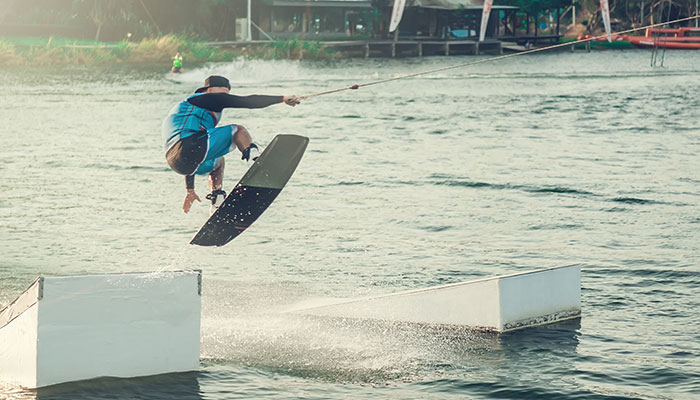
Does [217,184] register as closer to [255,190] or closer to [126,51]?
[255,190]

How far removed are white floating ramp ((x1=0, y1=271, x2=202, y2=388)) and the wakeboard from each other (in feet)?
9.98

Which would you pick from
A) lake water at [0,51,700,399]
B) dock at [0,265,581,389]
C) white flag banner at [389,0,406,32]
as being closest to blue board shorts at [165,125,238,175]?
dock at [0,265,581,389]

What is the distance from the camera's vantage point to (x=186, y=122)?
13664mm

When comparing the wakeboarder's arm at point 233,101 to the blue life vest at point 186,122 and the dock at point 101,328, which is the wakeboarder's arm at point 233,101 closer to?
the blue life vest at point 186,122

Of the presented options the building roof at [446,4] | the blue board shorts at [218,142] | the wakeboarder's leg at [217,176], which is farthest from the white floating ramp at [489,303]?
the building roof at [446,4]

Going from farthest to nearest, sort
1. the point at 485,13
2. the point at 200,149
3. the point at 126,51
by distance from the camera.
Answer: the point at 485,13
the point at 126,51
the point at 200,149

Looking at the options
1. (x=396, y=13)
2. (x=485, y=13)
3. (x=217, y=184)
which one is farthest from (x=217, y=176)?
(x=396, y=13)

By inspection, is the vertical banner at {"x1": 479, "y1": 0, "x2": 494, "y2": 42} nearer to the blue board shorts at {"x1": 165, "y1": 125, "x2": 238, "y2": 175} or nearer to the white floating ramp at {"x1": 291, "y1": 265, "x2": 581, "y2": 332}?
the white floating ramp at {"x1": 291, "y1": 265, "x2": 581, "y2": 332}

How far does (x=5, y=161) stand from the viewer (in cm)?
3841

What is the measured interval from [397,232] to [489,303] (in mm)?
10209

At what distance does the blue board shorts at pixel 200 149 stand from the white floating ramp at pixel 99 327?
7.42 ft

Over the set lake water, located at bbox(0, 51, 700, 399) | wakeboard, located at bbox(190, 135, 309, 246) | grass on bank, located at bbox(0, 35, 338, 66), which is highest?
grass on bank, located at bbox(0, 35, 338, 66)

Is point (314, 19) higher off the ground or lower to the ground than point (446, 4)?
lower

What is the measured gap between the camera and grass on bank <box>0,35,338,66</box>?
3184 inches
